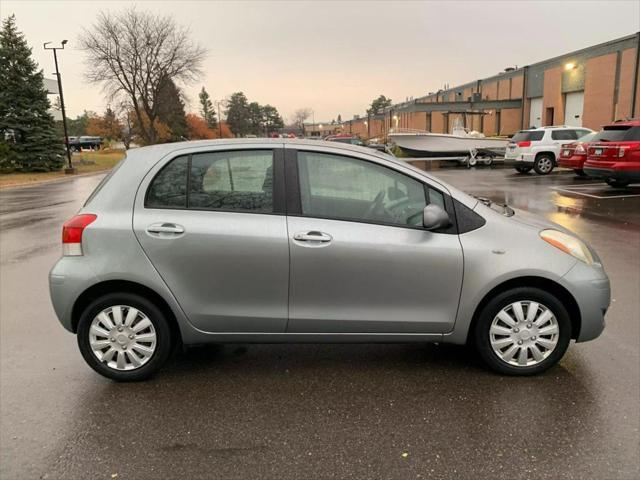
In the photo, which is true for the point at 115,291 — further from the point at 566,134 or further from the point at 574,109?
the point at 574,109

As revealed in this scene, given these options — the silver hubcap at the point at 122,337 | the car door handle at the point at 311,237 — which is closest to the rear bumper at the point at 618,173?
the car door handle at the point at 311,237

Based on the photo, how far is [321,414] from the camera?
10.6ft

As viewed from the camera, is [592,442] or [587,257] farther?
[587,257]

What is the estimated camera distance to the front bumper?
3.51m

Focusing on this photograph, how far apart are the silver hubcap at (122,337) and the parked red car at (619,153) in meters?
13.2

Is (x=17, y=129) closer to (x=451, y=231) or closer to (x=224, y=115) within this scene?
(x=451, y=231)

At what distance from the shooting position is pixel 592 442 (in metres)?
2.88

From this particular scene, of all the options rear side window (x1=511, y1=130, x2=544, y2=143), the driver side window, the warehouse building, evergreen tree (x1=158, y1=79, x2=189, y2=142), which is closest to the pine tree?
evergreen tree (x1=158, y1=79, x2=189, y2=142)

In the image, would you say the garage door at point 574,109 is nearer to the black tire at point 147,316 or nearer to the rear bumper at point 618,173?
the rear bumper at point 618,173

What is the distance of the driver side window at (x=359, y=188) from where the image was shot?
356 centimetres

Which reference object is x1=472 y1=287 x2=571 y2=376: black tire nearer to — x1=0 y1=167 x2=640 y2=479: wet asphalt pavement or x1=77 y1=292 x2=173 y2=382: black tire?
x1=0 y1=167 x2=640 y2=479: wet asphalt pavement

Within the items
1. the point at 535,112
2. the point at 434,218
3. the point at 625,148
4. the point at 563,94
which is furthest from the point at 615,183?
the point at 535,112

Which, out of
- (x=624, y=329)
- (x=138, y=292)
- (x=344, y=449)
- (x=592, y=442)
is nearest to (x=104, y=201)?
(x=138, y=292)

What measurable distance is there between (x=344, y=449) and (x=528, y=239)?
1914 millimetres
